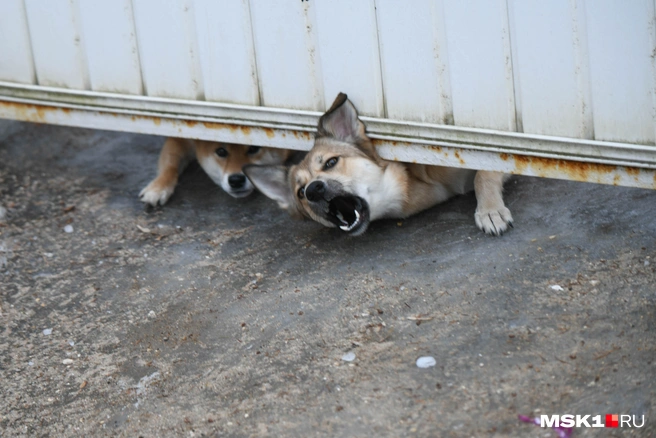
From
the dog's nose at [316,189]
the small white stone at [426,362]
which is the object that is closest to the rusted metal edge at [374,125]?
the dog's nose at [316,189]

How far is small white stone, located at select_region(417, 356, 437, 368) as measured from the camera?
302 cm

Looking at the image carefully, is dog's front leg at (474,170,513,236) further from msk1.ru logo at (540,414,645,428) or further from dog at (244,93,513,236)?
msk1.ru logo at (540,414,645,428)

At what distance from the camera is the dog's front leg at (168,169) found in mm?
5074

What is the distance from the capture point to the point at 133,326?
3771mm

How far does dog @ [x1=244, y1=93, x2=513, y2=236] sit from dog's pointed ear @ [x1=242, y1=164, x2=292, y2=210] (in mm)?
17

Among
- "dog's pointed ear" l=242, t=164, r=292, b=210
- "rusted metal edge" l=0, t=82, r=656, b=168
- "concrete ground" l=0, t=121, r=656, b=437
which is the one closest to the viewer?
"concrete ground" l=0, t=121, r=656, b=437

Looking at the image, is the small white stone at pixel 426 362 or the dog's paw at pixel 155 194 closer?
the small white stone at pixel 426 362

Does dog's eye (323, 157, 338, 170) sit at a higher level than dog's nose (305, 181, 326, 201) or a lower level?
higher

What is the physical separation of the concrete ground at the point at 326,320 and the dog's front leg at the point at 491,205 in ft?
0.22

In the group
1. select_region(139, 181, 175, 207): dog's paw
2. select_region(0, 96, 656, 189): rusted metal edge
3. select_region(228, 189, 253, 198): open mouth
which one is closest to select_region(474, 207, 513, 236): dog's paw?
select_region(0, 96, 656, 189): rusted metal edge

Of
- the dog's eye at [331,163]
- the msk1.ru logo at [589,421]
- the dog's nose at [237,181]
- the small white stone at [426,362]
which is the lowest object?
the msk1.ru logo at [589,421]

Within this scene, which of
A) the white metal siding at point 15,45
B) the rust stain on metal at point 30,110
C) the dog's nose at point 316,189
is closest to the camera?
the dog's nose at point 316,189

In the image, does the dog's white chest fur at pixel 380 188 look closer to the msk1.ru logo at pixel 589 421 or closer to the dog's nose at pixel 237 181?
the dog's nose at pixel 237 181

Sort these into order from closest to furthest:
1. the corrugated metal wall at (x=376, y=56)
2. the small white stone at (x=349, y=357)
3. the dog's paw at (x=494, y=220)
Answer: the small white stone at (x=349, y=357)
the corrugated metal wall at (x=376, y=56)
the dog's paw at (x=494, y=220)
